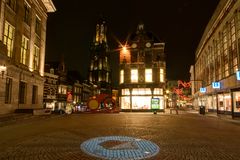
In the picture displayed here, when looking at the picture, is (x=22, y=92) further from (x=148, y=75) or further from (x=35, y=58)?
(x=148, y=75)

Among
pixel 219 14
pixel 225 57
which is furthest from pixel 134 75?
pixel 219 14

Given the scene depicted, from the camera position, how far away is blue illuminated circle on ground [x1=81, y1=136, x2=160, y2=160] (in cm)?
735

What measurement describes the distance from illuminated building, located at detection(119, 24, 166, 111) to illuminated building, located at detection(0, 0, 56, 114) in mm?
19585

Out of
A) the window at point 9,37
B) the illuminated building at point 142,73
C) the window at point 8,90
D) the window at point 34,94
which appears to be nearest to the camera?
the window at point 9,37

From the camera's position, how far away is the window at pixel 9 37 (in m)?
21.1

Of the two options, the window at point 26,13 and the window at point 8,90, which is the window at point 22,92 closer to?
the window at point 8,90

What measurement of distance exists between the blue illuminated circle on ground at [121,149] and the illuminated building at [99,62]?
11457 centimetres

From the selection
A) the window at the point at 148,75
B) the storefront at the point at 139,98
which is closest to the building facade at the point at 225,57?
the storefront at the point at 139,98

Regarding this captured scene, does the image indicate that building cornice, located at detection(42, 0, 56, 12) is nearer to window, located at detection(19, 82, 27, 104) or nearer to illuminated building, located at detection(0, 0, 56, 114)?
illuminated building, located at detection(0, 0, 56, 114)

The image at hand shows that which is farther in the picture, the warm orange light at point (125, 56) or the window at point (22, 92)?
the warm orange light at point (125, 56)

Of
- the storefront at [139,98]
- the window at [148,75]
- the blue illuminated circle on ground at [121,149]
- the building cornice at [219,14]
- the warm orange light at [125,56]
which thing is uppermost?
the building cornice at [219,14]

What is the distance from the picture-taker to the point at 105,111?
129 ft

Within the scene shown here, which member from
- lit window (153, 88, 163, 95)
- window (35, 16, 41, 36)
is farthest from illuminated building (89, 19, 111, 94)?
window (35, 16, 41, 36)

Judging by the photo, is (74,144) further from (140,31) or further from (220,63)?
(140,31)
